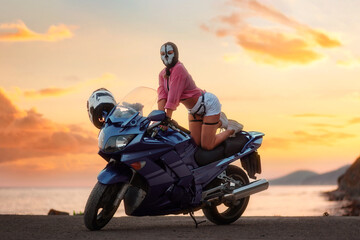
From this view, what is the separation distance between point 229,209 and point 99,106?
2.79m

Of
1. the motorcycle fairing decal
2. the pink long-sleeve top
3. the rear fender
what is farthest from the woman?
the rear fender

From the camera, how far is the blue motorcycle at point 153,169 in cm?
710

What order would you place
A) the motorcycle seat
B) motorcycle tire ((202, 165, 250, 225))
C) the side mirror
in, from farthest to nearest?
motorcycle tire ((202, 165, 250, 225)) → the motorcycle seat → the side mirror

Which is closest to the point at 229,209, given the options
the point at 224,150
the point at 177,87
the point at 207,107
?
the point at 224,150

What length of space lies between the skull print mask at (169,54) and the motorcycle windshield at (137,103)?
570 millimetres

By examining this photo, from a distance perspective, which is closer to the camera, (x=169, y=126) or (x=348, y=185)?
(x=169, y=126)

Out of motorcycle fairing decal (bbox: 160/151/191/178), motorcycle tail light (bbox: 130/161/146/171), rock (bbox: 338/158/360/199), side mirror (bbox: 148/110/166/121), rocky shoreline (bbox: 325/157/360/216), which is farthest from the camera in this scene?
rock (bbox: 338/158/360/199)

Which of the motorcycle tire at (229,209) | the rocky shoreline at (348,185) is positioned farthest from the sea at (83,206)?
the rocky shoreline at (348,185)

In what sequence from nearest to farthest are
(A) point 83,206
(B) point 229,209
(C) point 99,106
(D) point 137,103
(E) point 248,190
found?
(D) point 137,103 → (C) point 99,106 → (E) point 248,190 → (B) point 229,209 → (A) point 83,206

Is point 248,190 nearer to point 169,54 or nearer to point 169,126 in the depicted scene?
point 169,126

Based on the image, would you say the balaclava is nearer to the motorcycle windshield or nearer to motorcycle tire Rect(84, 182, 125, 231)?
the motorcycle windshield

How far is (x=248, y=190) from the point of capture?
337 inches

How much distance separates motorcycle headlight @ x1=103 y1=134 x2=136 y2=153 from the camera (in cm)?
699

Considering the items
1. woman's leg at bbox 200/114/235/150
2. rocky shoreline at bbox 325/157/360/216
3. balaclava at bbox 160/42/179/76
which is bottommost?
rocky shoreline at bbox 325/157/360/216
